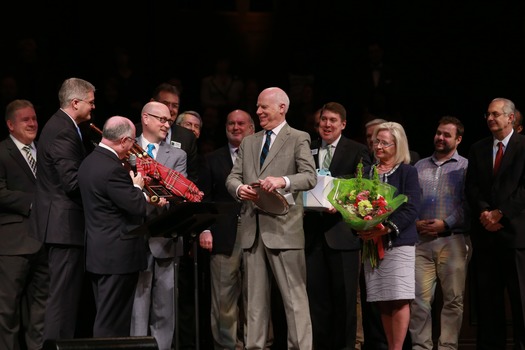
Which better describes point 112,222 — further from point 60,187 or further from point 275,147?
point 275,147

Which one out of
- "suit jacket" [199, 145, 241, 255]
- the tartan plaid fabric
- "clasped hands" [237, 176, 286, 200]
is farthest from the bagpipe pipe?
"suit jacket" [199, 145, 241, 255]

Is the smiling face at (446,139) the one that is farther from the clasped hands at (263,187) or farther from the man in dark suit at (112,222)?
the man in dark suit at (112,222)

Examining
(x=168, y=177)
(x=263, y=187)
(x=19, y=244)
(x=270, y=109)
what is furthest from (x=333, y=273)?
(x=19, y=244)

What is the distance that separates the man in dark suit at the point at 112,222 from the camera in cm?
678

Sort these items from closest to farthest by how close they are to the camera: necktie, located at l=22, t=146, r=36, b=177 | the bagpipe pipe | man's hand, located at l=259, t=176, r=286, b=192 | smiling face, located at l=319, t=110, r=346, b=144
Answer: man's hand, located at l=259, t=176, r=286, b=192, the bagpipe pipe, necktie, located at l=22, t=146, r=36, b=177, smiling face, located at l=319, t=110, r=346, b=144

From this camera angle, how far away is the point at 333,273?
793 cm

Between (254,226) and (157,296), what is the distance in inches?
34.9

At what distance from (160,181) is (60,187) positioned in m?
0.69

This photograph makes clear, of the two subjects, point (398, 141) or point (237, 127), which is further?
point (237, 127)

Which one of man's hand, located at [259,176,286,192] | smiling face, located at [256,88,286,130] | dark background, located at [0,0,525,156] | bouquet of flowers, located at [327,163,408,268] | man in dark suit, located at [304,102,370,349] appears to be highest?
dark background, located at [0,0,525,156]

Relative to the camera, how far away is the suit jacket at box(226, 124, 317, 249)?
7.18 m

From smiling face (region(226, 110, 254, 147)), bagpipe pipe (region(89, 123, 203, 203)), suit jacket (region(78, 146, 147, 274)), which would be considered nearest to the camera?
suit jacket (region(78, 146, 147, 274))

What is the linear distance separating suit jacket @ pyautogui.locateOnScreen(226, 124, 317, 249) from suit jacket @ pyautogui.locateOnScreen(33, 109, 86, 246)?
3.53ft

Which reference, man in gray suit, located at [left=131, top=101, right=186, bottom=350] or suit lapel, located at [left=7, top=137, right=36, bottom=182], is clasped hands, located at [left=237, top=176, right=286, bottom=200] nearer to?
man in gray suit, located at [left=131, top=101, right=186, bottom=350]
